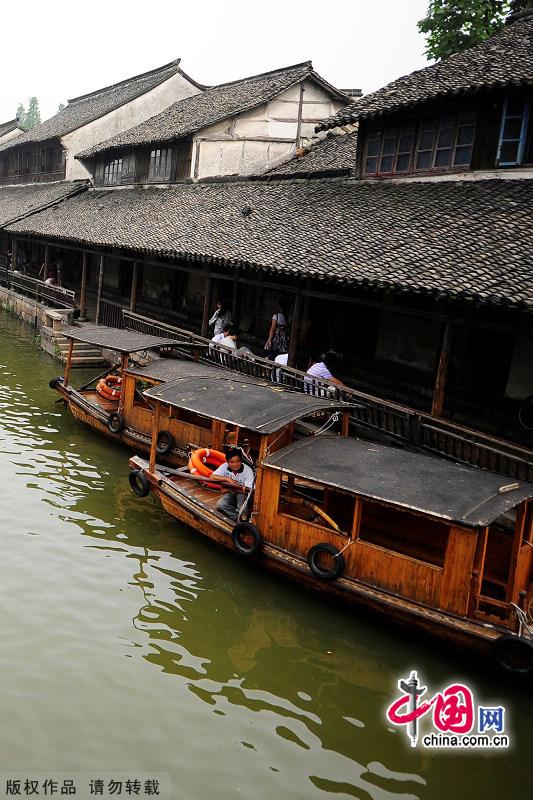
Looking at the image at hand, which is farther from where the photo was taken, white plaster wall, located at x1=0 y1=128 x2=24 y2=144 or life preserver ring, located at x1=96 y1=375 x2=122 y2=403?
white plaster wall, located at x1=0 y1=128 x2=24 y2=144

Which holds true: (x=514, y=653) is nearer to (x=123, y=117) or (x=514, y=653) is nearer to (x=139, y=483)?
→ (x=139, y=483)

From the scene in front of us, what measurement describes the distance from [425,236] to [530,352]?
2911 mm

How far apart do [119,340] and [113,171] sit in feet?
56.4

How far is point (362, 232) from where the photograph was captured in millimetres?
13969

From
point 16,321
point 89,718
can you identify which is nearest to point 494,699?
point 89,718

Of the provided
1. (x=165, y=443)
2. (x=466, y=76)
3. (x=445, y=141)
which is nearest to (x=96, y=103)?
(x=445, y=141)

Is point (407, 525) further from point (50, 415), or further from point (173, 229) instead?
point (173, 229)

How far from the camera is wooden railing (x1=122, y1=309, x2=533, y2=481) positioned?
9617mm

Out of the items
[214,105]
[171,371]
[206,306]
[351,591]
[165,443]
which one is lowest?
[351,591]

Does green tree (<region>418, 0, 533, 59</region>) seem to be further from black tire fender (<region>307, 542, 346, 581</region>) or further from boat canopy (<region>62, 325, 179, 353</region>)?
black tire fender (<region>307, 542, 346, 581</region>)

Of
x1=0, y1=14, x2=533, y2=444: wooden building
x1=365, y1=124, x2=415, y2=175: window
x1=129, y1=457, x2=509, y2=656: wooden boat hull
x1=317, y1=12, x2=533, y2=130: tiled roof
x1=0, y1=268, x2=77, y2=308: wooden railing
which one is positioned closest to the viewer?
x1=129, y1=457, x2=509, y2=656: wooden boat hull

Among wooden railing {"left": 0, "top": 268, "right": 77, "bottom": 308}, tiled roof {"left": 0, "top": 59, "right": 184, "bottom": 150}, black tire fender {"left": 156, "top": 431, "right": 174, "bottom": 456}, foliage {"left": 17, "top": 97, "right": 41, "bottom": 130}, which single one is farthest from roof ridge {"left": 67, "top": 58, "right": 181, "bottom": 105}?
foliage {"left": 17, "top": 97, "right": 41, "bottom": 130}

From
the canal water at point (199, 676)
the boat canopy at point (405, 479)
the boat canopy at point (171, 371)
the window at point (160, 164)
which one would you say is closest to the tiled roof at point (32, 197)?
the window at point (160, 164)

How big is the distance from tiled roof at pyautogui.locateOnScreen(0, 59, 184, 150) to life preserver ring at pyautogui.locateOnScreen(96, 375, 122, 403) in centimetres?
2184
